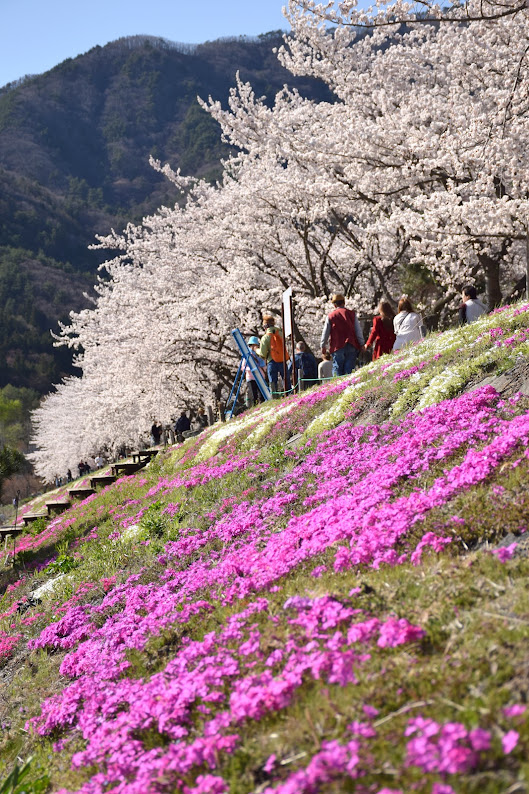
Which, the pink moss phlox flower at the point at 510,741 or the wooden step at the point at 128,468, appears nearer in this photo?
the pink moss phlox flower at the point at 510,741

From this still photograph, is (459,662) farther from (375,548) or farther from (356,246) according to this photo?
(356,246)

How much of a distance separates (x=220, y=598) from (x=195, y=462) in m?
9.26

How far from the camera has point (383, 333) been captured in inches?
631

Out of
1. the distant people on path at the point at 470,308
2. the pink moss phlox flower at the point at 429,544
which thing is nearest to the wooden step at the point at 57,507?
the distant people on path at the point at 470,308

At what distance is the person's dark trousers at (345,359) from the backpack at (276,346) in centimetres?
331

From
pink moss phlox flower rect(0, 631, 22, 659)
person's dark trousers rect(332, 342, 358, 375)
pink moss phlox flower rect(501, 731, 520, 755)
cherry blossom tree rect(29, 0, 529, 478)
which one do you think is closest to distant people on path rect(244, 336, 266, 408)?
cherry blossom tree rect(29, 0, 529, 478)

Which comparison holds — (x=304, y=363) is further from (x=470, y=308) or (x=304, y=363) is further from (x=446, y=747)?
(x=446, y=747)

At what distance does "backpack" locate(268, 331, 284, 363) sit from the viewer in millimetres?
19562

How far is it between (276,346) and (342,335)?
13.4ft

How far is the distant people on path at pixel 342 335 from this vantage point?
15742mm

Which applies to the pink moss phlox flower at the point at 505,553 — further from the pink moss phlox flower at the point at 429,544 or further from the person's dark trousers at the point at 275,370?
the person's dark trousers at the point at 275,370

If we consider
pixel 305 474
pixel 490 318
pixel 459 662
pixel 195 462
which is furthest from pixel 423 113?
pixel 459 662

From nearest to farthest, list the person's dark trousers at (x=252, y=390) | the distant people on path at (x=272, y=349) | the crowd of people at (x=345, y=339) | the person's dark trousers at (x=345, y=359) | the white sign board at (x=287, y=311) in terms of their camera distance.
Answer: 1. the crowd of people at (x=345, y=339)
2. the person's dark trousers at (x=345, y=359)
3. the white sign board at (x=287, y=311)
4. the distant people on path at (x=272, y=349)
5. the person's dark trousers at (x=252, y=390)

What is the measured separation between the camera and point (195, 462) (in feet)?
48.6
